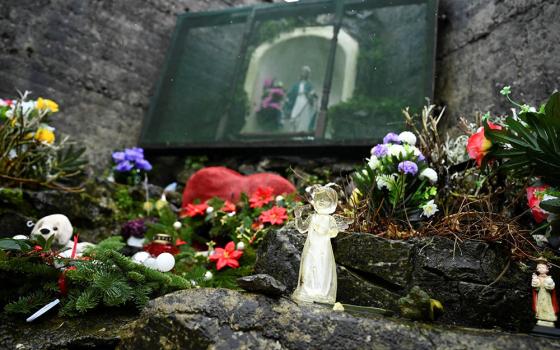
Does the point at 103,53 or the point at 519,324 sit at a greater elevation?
the point at 103,53

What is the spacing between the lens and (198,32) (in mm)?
6238

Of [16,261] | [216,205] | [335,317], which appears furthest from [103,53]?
[335,317]

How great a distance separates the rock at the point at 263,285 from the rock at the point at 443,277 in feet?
1.93

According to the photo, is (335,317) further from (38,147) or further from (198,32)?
(198,32)

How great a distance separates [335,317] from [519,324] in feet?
3.51

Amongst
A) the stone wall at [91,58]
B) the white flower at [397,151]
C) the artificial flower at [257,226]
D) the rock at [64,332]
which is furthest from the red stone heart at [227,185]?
the stone wall at [91,58]

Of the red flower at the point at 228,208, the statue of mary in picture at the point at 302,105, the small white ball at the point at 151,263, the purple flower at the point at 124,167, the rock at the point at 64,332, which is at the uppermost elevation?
the statue of mary in picture at the point at 302,105

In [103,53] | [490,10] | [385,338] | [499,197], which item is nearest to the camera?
[385,338]

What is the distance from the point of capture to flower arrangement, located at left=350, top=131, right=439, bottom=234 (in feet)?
8.68

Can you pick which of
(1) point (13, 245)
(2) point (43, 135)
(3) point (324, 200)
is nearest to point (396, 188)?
(3) point (324, 200)

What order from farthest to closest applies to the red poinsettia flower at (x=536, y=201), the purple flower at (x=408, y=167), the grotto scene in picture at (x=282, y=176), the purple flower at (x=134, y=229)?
1. the purple flower at (x=134, y=229)
2. the purple flower at (x=408, y=167)
3. the red poinsettia flower at (x=536, y=201)
4. the grotto scene in picture at (x=282, y=176)

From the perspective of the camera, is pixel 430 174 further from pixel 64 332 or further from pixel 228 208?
pixel 64 332

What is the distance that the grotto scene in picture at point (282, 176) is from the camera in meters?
1.96

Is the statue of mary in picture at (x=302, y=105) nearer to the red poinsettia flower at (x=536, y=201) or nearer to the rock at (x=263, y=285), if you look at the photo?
the red poinsettia flower at (x=536, y=201)
